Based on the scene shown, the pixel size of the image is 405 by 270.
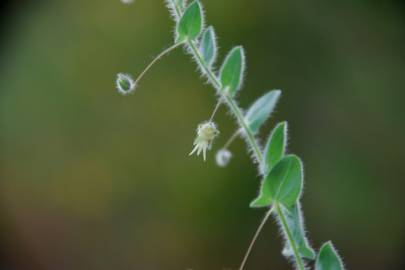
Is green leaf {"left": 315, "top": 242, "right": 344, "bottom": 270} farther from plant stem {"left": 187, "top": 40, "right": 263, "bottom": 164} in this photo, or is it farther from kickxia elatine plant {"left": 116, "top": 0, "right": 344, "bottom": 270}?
plant stem {"left": 187, "top": 40, "right": 263, "bottom": 164}

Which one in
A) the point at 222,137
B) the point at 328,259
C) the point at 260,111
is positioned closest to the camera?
the point at 328,259

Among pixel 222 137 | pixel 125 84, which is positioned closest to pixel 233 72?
pixel 125 84

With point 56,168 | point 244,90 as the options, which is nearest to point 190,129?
point 244,90

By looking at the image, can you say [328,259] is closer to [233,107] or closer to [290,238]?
[290,238]

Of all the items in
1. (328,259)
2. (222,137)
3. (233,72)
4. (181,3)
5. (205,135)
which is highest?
(222,137)

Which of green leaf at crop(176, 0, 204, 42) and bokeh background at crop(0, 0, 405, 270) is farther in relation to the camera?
bokeh background at crop(0, 0, 405, 270)

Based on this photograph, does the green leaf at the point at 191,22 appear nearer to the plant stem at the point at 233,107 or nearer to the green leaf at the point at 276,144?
the plant stem at the point at 233,107

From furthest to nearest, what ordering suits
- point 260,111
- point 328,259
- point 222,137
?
point 222,137 → point 260,111 → point 328,259

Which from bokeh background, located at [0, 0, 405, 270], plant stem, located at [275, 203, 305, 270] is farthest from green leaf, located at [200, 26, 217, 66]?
bokeh background, located at [0, 0, 405, 270]
